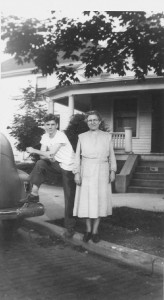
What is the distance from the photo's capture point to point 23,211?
4715mm

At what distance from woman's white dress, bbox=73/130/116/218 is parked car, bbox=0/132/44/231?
644 mm

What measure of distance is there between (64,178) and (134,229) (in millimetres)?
1439

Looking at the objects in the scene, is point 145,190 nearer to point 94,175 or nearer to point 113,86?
point 113,86

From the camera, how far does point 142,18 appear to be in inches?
213

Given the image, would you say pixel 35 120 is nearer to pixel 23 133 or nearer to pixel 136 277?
pixel 23 133

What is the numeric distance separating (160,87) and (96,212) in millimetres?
9697

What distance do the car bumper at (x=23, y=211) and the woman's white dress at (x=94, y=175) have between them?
58cm

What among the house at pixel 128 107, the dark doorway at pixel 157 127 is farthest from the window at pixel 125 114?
the dark doorway at pixel 157 127

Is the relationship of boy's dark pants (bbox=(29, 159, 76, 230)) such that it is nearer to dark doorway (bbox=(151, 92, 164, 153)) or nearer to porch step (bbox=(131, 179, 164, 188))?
porch step (bbox=(131, 179, 164, 188))

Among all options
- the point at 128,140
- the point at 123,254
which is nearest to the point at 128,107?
the point at 128,140

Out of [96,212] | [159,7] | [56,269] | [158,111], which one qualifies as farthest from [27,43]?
[158,111]

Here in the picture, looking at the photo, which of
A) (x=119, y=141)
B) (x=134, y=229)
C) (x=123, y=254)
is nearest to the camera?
(x=123, y=254)

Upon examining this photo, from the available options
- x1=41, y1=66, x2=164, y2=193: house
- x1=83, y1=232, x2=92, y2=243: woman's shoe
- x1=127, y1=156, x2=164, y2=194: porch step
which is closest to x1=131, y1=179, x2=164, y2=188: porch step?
x1=127, y1=156, x2=164, y2=194: porch step

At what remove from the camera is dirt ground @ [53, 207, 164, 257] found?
4801 mm
